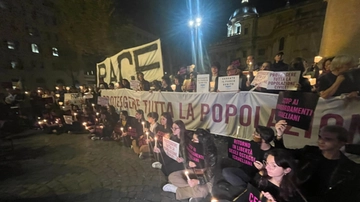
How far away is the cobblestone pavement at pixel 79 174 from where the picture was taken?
10.6 ft

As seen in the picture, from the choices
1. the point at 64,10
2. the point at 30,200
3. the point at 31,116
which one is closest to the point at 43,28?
the point at 64,10

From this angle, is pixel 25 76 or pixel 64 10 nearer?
pixel 64 10

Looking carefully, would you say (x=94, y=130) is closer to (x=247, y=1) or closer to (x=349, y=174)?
(x=349, y=174)

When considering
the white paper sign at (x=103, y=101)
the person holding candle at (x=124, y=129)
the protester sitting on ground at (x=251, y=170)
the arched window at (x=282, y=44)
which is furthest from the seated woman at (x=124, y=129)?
the arched window at (x=282, y=44)

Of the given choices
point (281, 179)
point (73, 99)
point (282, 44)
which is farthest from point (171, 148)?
point (282, 44)

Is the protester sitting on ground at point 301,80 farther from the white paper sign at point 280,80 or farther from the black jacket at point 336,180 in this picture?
the black jacket at point 336,180

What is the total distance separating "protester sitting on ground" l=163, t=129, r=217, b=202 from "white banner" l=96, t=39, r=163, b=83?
11.2 ft

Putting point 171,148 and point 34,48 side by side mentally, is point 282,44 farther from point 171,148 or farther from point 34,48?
point 34,48

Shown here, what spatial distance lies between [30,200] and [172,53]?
11336 mm

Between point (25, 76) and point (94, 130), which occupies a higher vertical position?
point (25, 76)

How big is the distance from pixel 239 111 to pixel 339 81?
1.68m

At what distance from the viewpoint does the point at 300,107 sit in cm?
265

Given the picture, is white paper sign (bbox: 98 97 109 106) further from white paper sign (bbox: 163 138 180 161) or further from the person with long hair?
the person with long hair

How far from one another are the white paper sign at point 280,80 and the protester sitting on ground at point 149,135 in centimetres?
258
